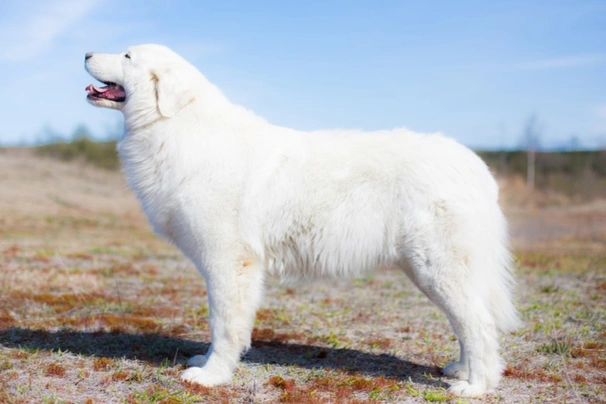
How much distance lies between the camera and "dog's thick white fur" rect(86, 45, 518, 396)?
166 inches

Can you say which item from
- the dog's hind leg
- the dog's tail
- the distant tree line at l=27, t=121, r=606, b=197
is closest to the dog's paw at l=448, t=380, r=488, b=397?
the dog's hind leg

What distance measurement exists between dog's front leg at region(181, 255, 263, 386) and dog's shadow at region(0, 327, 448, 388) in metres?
0.65

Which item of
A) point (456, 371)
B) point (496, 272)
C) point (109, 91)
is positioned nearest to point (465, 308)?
point (496, 272)

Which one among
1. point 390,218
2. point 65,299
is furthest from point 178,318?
point 390,218

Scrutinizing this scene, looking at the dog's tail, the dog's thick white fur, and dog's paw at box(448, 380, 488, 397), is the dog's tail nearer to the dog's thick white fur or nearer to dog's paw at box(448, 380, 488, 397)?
the dog's thick white fur

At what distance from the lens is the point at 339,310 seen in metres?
7.77

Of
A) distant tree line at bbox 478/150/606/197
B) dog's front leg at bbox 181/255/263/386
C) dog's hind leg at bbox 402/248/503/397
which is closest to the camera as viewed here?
dog's hind leg at bbox 402/248/503/397

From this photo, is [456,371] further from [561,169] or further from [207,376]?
[561,169]

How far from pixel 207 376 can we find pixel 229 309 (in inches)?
22.3

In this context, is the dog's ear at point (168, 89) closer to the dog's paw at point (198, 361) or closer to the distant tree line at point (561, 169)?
the dog's paw at point (198, 361)

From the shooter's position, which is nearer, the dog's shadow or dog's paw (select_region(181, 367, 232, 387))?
dog's paw (select_region(181, 367, 232, 387))

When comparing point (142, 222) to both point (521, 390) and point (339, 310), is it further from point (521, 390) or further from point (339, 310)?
point (521, 390)

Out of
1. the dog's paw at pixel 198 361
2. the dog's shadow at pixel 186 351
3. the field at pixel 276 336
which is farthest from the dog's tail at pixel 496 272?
the dog's paw at pixel 198 361

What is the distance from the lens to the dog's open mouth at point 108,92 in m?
4.82
